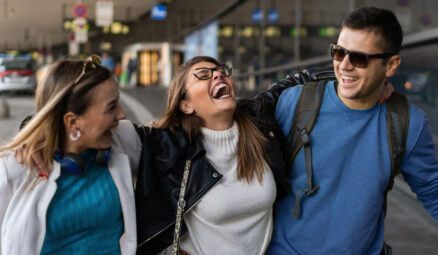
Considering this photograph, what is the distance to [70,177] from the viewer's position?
1.79 metres

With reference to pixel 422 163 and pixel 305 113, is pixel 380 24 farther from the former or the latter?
pixel 422 163

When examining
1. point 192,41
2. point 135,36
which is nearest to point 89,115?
point 192,41

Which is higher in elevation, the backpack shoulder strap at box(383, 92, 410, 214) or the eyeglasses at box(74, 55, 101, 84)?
the eyeglasses at box(74, 55, 101, 84)

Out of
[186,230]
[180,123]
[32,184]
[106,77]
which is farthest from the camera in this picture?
[180,123]

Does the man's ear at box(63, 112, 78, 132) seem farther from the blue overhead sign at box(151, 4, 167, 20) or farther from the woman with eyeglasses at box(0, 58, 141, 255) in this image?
the blue overhead sign at box(151, 4, 167, 20)

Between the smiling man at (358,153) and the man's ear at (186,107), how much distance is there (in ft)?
1.88

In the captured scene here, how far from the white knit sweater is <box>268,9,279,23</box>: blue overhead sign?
5246 millimetres

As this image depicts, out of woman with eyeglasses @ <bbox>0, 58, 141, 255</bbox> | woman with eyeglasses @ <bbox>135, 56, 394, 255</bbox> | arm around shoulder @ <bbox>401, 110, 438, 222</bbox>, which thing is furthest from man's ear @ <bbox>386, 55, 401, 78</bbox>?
woman with eyeglasses @ <bbox>0, 58, 141, 255</bbox>

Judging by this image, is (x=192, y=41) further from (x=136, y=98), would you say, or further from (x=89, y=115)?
(x=89, y=115)

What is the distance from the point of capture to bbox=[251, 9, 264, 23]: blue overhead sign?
762 cm

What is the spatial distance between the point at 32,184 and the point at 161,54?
25490 mm

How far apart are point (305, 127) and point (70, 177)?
1.04 metres

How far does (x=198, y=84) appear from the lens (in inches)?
81.4

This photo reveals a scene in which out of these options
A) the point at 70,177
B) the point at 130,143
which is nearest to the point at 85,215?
the point at 70,177
